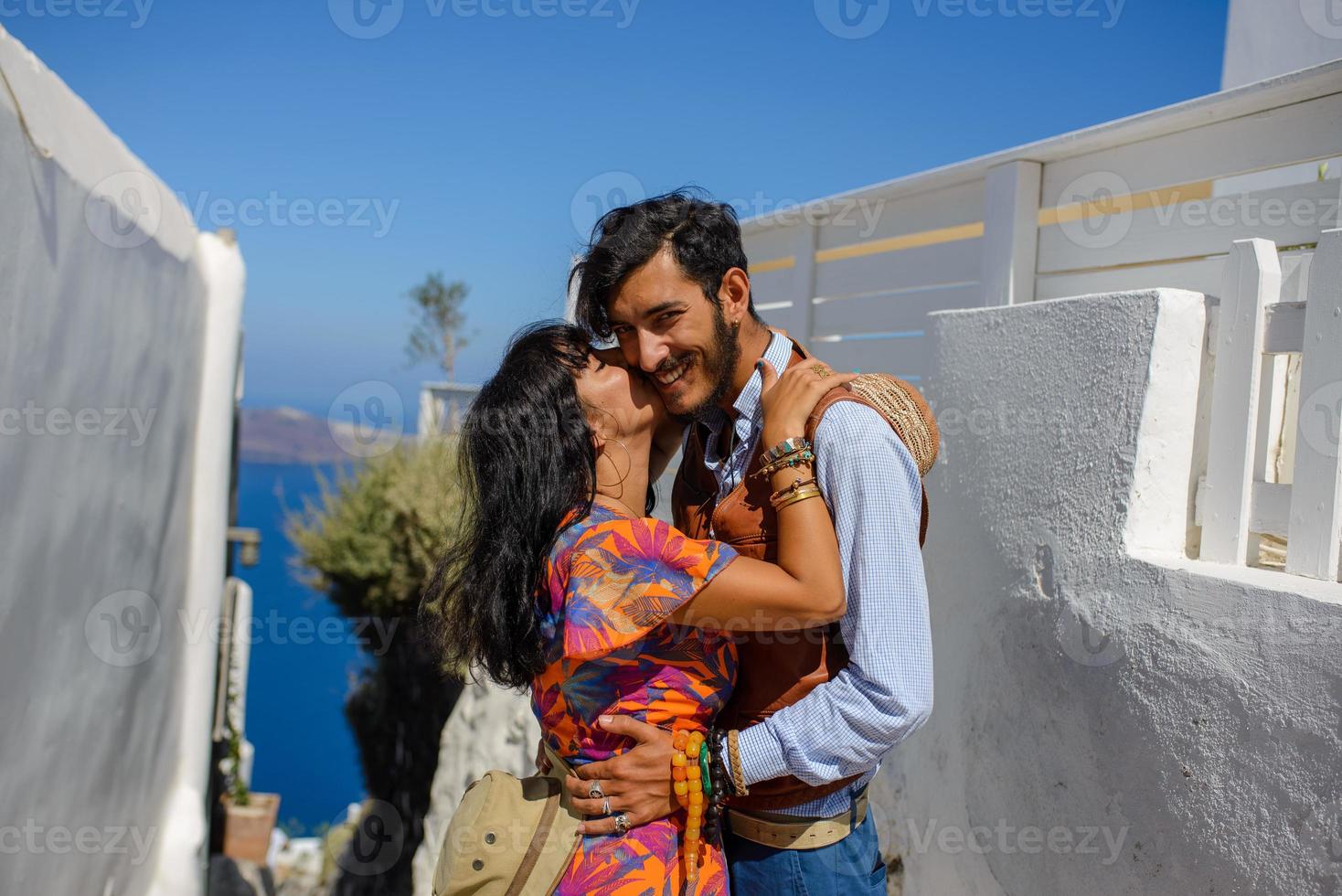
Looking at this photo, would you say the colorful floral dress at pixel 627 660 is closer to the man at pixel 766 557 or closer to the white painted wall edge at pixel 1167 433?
the man at pixel 766 557

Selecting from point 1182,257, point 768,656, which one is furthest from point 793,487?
point 1182,257

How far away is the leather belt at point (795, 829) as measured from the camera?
1915 millimetres

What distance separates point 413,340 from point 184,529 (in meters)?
14.8

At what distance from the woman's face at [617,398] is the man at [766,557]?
40 mm

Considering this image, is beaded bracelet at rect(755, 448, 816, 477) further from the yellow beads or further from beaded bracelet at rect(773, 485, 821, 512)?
the yellow beads

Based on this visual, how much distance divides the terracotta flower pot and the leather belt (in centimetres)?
866

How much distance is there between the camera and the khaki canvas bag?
1807 mm
